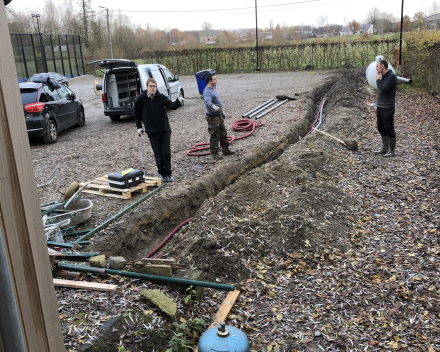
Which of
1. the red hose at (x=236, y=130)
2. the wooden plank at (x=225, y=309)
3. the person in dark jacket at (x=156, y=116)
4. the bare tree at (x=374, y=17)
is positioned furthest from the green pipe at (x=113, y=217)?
the bare tree at (x=374, y=17)

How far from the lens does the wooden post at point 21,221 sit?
4.99 feet

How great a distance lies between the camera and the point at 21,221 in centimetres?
159

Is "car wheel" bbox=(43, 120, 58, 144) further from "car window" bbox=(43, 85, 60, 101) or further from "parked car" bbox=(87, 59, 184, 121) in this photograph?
"parked car" bbox=(87, 59, 184, 121)

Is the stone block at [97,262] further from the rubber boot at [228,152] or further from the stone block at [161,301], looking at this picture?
the rubber boot at [228,152]

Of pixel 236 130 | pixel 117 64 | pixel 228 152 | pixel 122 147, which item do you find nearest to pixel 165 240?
pixel 228 152

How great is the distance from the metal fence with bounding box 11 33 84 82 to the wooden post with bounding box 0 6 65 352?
Result: 26.0 metres

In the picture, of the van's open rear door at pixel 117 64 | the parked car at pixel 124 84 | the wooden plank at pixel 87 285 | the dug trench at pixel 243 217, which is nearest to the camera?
the wooden plank at pixel 87 285

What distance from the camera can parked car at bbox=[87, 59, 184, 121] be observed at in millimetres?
13453

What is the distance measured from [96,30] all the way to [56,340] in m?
49.6

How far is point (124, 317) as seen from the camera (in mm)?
3531

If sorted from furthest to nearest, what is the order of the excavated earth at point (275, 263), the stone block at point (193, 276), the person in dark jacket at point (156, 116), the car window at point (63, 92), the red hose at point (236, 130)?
1. the car window at point (63, 92)
2. the red hose at point (236, 130)
3. the person in dark jacket at point (156, 116)
4. the stone block at point (193, 276)
5. the excavated earth at point (275, 263)

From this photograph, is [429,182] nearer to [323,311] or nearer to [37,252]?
[323,311]

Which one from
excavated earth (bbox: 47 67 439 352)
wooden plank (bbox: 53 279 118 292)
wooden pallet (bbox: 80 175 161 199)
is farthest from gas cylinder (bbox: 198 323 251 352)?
wooden pallet (bbox: 80 175 161 199)

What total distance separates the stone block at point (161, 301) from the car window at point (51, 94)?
9198 mm
